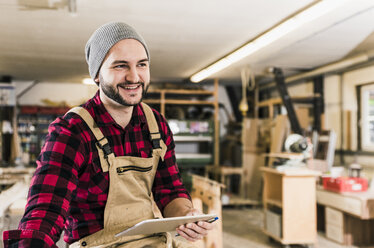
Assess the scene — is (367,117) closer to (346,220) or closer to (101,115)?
(346,220)

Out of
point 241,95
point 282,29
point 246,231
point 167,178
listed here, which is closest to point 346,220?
point 246,231

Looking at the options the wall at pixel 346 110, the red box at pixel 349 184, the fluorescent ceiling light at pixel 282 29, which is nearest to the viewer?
the fluorescent ceiling light at pixel 282 29

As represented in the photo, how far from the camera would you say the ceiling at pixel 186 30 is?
13.3 feet

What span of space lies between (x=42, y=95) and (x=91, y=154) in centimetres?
936

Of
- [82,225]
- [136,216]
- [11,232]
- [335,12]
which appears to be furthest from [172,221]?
[335,12]

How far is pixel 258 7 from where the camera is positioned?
13.3 feet

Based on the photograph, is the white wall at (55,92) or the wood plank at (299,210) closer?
the wood plank at (299,210)

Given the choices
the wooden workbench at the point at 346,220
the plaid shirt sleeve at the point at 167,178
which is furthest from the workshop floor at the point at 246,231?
the plaid shirt sleeve at the point at 167,178

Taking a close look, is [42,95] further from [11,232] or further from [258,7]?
[11,232]

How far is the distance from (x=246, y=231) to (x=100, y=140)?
498cm

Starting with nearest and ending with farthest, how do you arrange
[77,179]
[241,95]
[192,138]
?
[77,179], [192,138], [241,95]

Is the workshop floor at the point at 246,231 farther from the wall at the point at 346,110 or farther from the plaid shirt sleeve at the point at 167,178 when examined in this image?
the plaid shirt sleeve at the point at 167,178

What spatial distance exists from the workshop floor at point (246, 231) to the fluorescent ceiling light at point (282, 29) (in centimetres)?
284

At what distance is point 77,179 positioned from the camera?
137cm
